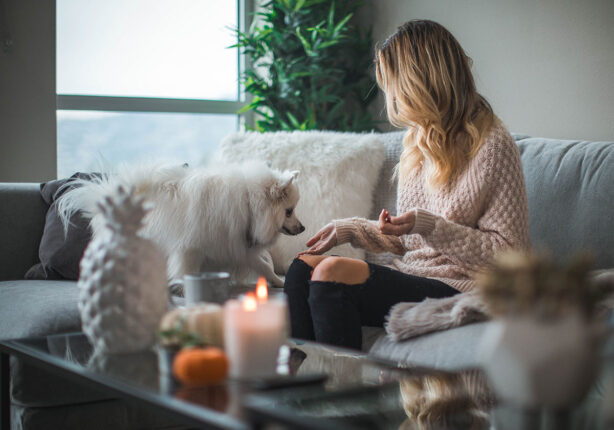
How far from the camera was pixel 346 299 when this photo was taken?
170 centimetres

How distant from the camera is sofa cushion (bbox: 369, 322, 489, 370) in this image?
1.50 meters

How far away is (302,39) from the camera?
3.67m

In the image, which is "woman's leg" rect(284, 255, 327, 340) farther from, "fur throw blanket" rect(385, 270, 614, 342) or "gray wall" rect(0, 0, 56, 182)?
"gray wall" rect(0, 0, 56, 182)

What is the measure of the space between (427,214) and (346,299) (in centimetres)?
34

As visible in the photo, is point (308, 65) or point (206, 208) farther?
point (308, 65)

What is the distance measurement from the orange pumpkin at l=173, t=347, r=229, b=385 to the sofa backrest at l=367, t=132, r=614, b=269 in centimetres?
132

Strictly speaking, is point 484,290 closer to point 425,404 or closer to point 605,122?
point 425,404

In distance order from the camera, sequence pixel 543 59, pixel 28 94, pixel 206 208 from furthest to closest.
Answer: pixel 28 94, pixel 543 59, pixel 206 208

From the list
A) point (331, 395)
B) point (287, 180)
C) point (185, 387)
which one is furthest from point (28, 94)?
point (331, 395)

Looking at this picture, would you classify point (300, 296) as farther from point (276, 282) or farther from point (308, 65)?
point (308, 65)

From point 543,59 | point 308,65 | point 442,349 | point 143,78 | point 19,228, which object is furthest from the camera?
point 143,78

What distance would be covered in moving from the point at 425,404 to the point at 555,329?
1.25 ft

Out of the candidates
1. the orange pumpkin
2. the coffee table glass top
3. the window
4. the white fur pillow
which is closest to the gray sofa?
the white fur pillow

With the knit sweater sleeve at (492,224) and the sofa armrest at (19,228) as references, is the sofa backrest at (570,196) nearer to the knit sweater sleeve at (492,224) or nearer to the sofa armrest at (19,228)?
the knit sweater sleeve at (492,224)
